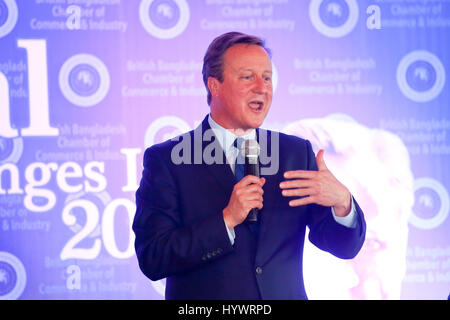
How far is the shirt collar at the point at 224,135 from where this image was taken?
234 centimetres

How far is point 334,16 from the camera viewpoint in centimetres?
325

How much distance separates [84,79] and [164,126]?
0.60 m

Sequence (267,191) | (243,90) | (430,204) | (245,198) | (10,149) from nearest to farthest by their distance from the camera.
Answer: (245,198) → (267,191) → (243,90) → (10,149) → (430,204)

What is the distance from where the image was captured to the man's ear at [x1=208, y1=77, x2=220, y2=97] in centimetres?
250

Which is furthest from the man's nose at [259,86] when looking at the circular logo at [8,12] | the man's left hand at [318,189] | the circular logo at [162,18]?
the circular logo at [8,12]

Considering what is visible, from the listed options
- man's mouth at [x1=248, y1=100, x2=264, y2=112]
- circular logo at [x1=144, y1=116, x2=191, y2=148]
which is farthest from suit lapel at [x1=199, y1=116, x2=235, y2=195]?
circular logo at [x1=144, y1=116, x2=191, y2=148]

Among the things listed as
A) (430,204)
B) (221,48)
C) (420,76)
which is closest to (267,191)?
(221,48)

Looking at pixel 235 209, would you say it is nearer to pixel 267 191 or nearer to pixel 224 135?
pixel 267 191

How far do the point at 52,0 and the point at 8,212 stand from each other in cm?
141

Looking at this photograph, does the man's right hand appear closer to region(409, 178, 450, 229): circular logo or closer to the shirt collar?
the shirt collar

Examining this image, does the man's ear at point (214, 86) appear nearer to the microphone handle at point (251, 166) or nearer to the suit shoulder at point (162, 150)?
the suit shoulder at point (162, 150)

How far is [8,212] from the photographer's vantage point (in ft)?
10.3

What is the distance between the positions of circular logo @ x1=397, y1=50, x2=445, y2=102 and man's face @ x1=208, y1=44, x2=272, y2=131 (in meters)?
1.26
